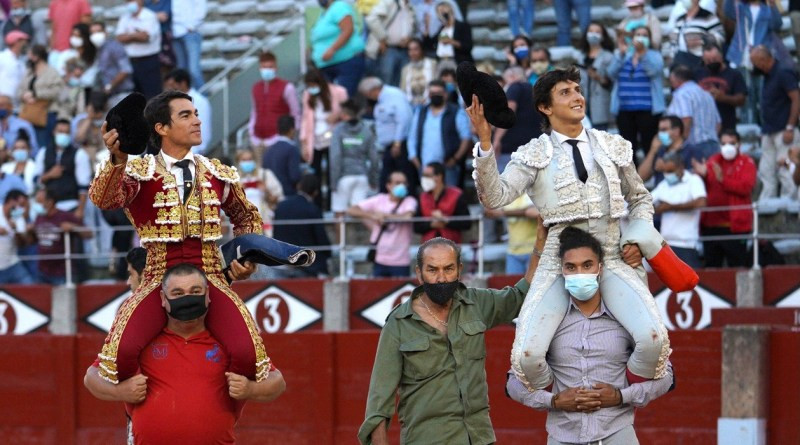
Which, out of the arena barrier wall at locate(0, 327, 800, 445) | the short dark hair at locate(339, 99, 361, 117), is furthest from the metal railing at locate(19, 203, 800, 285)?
the arena barrier wall at locate(0, 327, 800, 445)

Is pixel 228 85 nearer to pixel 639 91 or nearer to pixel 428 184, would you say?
pixel 428 184

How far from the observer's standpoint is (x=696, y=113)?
1294 cm

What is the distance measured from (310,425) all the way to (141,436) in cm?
424

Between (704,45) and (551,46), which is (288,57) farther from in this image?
(704,45)

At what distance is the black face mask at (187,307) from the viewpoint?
6871 mm

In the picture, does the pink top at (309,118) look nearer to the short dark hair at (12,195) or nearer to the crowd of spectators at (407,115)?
the crowd of spectators at (407,115)

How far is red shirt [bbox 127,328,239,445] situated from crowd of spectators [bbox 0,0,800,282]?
18.6 ft

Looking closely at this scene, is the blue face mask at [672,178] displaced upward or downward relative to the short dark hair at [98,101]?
downward

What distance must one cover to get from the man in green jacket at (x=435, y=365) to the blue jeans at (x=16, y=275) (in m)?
8.28

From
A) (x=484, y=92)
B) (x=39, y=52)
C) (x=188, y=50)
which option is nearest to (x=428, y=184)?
(x=188, y=50)

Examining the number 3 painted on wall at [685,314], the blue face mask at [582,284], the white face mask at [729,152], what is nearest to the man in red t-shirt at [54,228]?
the number 3 painted on wall at [685,314]

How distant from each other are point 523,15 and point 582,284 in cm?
912

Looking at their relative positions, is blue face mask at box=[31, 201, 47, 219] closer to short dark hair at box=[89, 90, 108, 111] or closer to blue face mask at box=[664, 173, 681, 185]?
short dark hair at box=[89, 90, 108, 111]

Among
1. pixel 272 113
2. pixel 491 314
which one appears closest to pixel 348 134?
pixel 272 113
